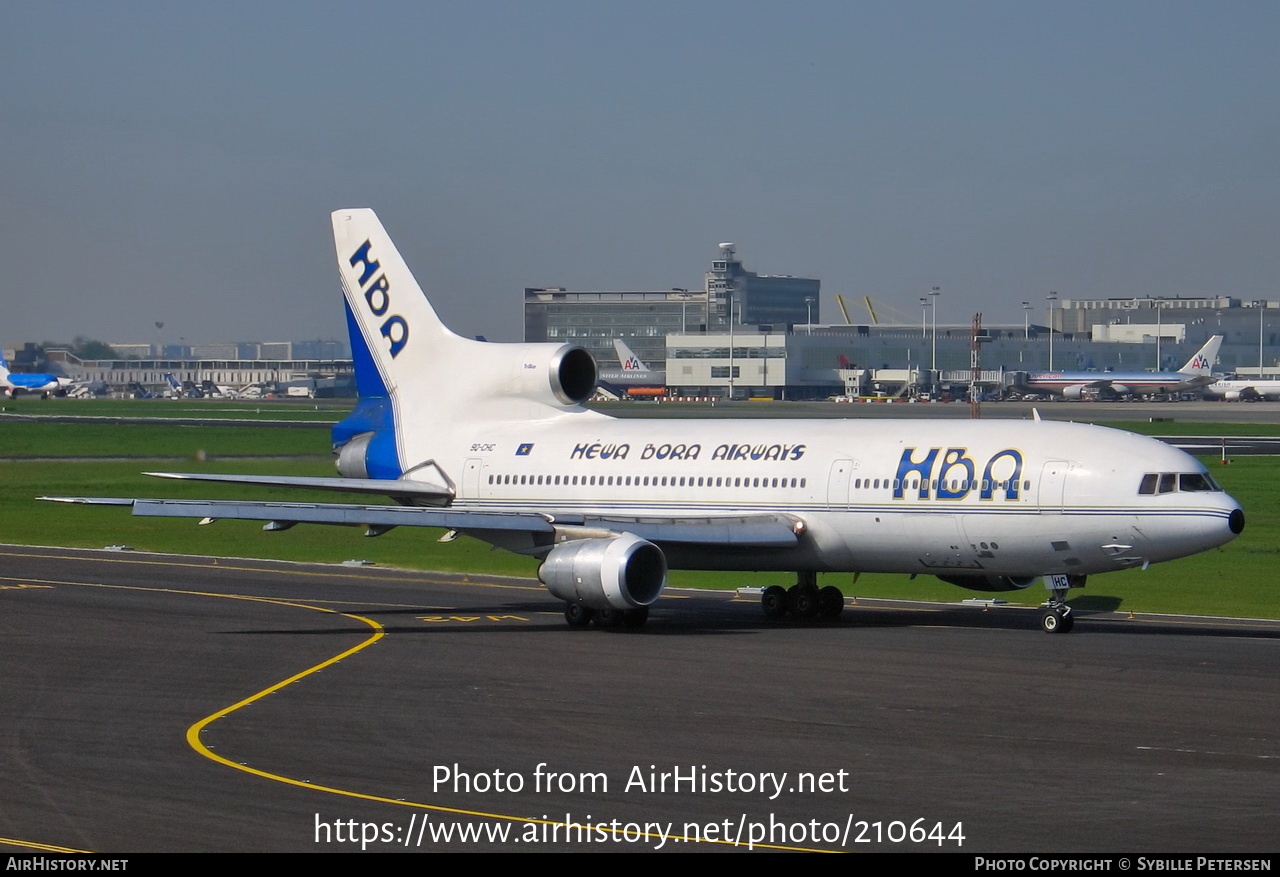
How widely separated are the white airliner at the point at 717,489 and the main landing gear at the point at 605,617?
0.15ft

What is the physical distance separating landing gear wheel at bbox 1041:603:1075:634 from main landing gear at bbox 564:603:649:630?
341 inches

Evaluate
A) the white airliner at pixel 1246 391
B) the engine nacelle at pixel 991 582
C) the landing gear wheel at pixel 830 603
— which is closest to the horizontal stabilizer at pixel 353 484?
the landing gear wheel at pixel 830 603

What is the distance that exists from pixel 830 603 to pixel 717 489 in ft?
12.5

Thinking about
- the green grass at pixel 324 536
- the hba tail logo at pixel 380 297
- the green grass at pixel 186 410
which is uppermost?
the hba tail logo at pixel 380 297

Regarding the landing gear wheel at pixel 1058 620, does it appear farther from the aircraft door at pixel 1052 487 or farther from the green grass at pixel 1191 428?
the green grass at pixel 1191 428

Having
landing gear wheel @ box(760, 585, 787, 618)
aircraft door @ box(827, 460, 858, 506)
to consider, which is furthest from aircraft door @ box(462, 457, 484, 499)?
aircraft door @ box(827, 460, 858, 506)

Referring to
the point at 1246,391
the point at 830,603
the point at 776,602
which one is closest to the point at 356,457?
the point at 776,602

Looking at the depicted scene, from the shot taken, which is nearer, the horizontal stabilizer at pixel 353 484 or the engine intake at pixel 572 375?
the horizontal stabilizer at pixel 353 484

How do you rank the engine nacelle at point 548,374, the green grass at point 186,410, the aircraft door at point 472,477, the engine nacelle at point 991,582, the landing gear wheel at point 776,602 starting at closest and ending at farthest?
the engine nacelle at point 991,582, the landing gear wheel at point 776,602, the aircraft door at point 472,477, the engine nacelle at point 548,374, the green grass at point 186,410

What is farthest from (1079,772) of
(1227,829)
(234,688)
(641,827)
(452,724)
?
(234,688)

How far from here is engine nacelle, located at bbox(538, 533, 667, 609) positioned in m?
34.9

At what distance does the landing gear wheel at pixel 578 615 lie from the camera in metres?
36.4

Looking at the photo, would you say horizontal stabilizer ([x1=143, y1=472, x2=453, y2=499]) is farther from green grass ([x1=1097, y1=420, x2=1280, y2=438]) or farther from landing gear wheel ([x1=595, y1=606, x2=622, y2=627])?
green grass ([x1=1097, y1=420, x2=1280, y2=438])

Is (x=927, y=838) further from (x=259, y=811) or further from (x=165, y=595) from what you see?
(x=165, y=595)
